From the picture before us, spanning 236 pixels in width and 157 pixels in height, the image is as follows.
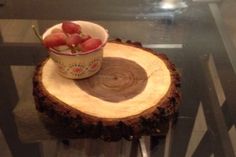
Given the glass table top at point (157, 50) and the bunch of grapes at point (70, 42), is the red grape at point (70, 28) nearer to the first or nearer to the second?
the bunch of grapes at point (70, 42)

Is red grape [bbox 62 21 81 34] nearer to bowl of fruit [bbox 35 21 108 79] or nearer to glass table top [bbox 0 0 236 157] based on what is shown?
bowl of fruit [bbox 35 21 108 79]

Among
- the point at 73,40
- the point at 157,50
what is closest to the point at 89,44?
the point at 73,40

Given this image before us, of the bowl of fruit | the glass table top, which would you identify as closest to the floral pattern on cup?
the bowl of fruit

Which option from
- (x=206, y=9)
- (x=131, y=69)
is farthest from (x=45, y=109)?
(x=206, y=9)

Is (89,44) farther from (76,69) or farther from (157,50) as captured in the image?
(157,50)

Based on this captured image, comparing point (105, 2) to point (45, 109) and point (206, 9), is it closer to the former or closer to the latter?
point (206, 9)

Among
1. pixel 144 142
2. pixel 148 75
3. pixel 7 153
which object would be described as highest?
pixel 148 75

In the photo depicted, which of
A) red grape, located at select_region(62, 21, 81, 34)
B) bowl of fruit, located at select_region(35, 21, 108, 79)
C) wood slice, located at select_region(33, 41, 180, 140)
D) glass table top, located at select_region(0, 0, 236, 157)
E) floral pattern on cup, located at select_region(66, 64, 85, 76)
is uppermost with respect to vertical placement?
red grape, located at select_region(62, 21, 81, 34)

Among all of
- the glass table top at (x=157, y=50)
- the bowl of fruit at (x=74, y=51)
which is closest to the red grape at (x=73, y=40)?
the bowl of fruit at (x=74, y=51)
